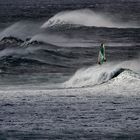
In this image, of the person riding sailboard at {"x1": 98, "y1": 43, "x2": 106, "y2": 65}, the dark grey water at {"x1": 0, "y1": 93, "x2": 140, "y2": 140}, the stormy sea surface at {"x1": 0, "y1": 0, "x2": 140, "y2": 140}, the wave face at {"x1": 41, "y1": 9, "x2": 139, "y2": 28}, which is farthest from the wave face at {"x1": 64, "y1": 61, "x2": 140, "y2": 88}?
the wave face at {"x1": 41, "y1": 9, "x2": 139, "y2": 28}

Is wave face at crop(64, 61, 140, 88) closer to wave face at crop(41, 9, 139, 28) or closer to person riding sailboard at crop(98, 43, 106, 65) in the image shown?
person riding sailboard at crop(98, 43, 106, 65)

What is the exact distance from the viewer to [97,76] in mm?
39250

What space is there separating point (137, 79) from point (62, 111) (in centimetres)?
794

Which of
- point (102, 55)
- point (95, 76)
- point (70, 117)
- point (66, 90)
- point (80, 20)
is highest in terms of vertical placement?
point (80, 20)

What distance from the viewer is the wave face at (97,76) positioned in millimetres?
37844

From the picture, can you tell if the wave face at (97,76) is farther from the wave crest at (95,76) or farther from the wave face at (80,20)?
the wave face at (80,20)

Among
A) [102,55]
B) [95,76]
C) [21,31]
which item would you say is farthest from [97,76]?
[21,31]

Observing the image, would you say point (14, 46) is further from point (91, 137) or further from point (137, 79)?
point (91, 137)

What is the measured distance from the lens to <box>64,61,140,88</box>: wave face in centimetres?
3784

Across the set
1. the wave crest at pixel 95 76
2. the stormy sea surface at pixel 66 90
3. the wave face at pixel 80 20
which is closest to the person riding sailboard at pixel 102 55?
the stormy sea surface at pixel 66 90

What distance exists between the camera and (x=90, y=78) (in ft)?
129

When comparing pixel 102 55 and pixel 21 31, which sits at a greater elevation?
pixel 21 31

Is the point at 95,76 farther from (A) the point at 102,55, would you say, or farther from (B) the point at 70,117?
(B) the point at 70,117

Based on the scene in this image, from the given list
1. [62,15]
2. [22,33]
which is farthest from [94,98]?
[62,15]
